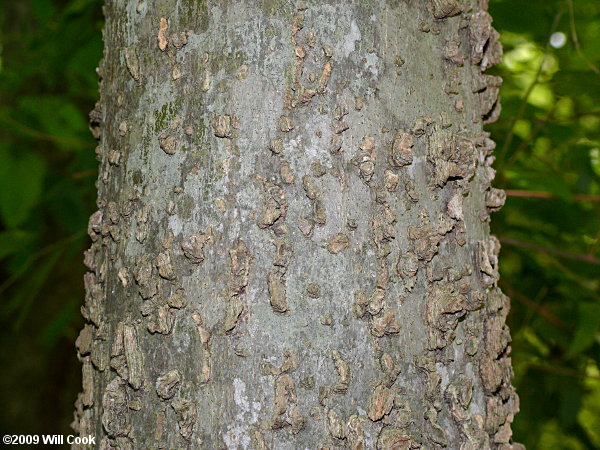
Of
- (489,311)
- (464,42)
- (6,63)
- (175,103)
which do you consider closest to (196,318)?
(175,103)

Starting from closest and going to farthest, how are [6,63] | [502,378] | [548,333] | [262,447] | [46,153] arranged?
1. [262,447]
2. [502,378]
3. [548,333]
4. [6,63]
5. [46,153]

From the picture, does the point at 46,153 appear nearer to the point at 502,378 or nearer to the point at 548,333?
the point at 548,333

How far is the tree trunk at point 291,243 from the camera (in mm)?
643

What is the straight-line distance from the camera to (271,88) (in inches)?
26.5

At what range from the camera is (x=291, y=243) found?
654mm

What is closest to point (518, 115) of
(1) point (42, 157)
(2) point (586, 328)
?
(2) point (586, 328)

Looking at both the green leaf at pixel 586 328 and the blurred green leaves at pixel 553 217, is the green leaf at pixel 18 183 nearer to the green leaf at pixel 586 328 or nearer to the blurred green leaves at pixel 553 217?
the blurred green leaves at pixel 553 217

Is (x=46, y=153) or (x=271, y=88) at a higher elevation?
(x=46, y=153)

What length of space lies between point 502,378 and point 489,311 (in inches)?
3.5

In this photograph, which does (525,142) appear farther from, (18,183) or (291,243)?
(18,183)

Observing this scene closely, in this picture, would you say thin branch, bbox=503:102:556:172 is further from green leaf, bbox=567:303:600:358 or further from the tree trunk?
the tree trunk

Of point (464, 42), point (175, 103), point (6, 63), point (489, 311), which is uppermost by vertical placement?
point (6, 63)

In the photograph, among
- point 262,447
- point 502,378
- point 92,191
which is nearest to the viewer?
point 262,447

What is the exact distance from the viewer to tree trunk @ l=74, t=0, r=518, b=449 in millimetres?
643
